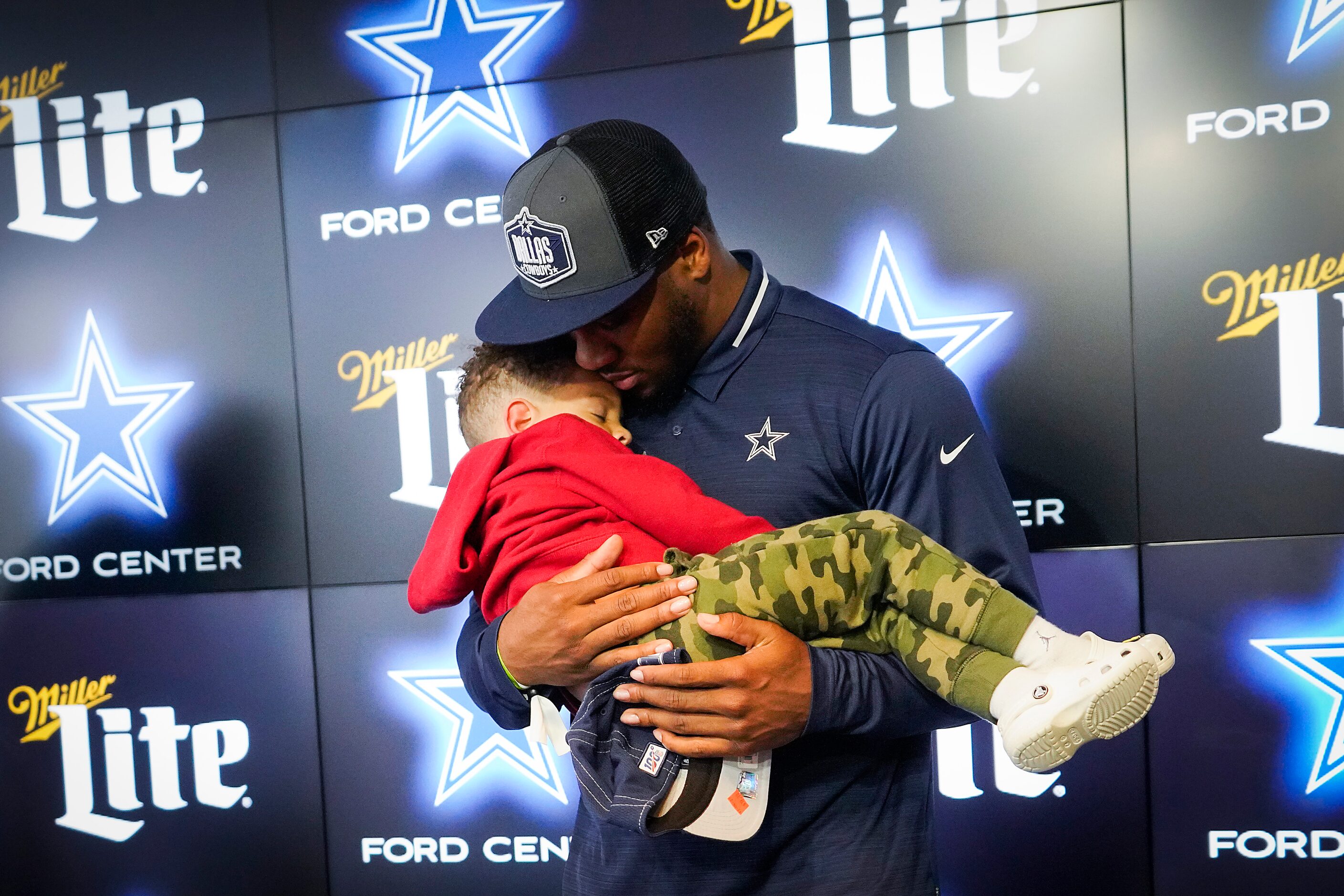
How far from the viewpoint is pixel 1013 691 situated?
3.47 feet

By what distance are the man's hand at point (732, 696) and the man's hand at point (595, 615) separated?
1.6 inches

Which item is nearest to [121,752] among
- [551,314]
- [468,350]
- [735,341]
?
[468,350]

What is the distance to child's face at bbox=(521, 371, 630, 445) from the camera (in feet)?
4.62

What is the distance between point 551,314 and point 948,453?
0.55 m

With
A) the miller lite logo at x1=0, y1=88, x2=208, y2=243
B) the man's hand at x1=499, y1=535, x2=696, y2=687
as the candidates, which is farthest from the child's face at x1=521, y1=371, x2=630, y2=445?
the miller lite logo at x1=0, y1=88, x2=208, y2=243

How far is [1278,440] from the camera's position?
2.29m

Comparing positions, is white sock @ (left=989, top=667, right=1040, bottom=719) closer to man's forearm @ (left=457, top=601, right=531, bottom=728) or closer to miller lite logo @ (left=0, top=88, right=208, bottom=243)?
man's forearm @ (left=457, top=601, right=531, bottom=728)

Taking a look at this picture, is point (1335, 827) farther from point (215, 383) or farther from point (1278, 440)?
point (215, 383)

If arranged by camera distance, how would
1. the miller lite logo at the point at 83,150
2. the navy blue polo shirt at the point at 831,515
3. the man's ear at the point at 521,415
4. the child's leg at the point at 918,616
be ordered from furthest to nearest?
the miller lite logo at the point at 83,150
the man's ear at the point at 521,415
the navy blue polo shirt at the point at 831,515
the child's leg at the point at 918,616

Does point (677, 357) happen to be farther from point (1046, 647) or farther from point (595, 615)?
point (1046, 647)

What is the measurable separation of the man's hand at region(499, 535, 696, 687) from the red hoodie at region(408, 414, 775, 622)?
0.06 m

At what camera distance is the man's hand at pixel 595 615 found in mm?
1125

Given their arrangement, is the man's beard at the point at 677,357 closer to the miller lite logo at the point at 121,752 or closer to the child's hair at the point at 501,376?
the child's hair at the point at 501,376

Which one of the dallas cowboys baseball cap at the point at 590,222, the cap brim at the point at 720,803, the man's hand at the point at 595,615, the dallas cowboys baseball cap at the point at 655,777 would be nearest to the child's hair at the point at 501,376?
the dallas cowboys baseball cap at the point at 590,222
